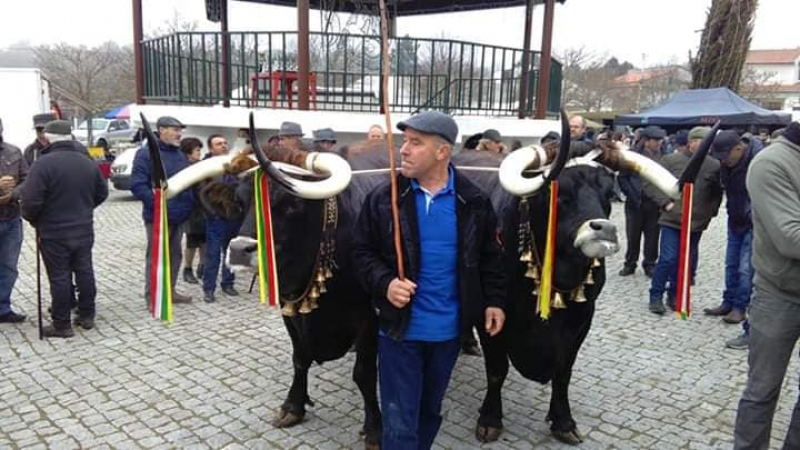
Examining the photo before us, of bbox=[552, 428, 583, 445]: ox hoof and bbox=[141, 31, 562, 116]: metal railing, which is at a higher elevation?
bbox=[141, 31, 562, 116]: metal railing

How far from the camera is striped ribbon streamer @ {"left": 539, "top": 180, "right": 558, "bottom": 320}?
3.28 m

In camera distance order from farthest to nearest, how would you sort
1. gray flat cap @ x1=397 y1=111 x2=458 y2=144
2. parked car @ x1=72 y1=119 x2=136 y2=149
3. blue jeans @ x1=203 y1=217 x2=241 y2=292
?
parked car @ x1=72 y1=119 x2=136 y2=149
blue jeans @ x1=203 y1=217 x2=241 y2=292
gray flat cap @ x1=397 y1=111 x2=458 y2=144

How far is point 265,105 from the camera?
10430 mm

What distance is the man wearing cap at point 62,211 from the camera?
5285 mm

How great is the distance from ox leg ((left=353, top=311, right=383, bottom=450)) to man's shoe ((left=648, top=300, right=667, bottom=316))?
4176mm

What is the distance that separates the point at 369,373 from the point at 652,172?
7.22ft

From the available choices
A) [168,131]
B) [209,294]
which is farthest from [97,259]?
[168,131]

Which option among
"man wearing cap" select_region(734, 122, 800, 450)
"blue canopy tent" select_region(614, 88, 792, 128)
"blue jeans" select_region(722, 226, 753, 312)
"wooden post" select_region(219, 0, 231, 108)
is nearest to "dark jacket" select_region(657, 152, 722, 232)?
"blue jeans" select_region(722, 226, 753, 312)

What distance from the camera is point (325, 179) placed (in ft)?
11.7

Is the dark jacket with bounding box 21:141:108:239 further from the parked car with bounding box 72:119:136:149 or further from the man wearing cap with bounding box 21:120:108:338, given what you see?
the parked car with bounding box 72:119:136:149

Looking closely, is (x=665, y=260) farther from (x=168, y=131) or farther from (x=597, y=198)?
(x=168, y=131)

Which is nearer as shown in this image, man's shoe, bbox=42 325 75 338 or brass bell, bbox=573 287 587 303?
brass bell, bbox=573 287 587 303

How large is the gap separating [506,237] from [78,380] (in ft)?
11.6

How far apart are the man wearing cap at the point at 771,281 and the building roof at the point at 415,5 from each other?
9.01m
